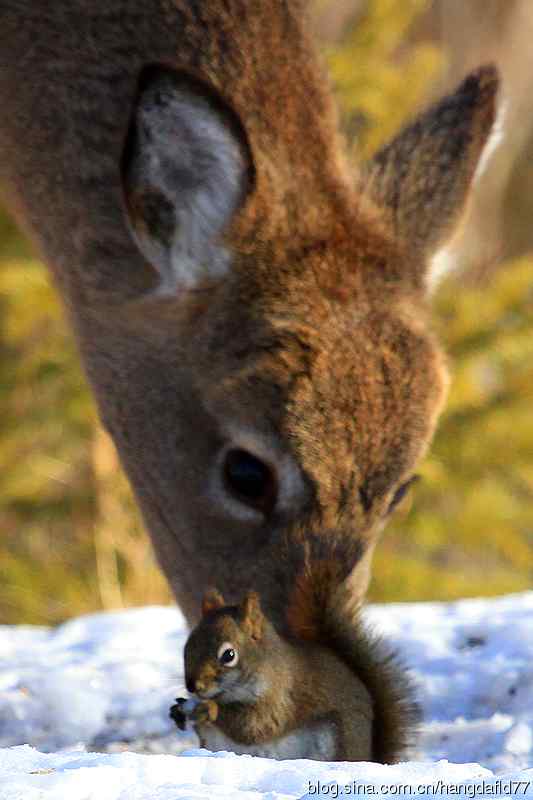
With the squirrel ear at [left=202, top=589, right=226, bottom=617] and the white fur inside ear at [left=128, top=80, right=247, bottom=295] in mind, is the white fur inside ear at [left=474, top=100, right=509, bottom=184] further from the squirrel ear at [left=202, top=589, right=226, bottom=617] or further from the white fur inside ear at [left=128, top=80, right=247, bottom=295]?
the squirrel ear at [left=202, top=589, right=226, bottom=617]

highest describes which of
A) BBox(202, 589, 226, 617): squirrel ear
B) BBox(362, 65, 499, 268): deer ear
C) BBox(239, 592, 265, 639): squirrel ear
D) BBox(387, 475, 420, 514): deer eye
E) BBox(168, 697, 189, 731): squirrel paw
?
BBox(362, 65, 499, 268): deer ear

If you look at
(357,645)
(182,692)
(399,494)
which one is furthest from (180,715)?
(399,494)

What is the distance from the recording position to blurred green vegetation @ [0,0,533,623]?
8.75 metres

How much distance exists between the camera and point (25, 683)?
13.3 ft

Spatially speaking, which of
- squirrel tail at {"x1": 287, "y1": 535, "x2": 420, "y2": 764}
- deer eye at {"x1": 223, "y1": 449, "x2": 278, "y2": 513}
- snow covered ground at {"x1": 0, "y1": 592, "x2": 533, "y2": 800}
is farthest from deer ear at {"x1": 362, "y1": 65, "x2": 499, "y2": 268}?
squirrel tail at {"x1": 287, "y1": 535, "x2": 420, "y2": 764}

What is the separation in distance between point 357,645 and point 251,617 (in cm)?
36

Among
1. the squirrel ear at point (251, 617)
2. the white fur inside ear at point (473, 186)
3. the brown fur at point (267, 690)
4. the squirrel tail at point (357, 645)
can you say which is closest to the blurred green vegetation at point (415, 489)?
the white fur inside ear at point (473, 186)

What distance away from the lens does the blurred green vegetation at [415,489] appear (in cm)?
A: 875

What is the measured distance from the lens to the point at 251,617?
3.27 m

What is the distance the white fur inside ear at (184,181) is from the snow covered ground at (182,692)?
1.07 meters

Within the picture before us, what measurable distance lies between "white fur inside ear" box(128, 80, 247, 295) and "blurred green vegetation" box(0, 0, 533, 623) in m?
4.17

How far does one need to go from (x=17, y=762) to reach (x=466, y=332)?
6515mm

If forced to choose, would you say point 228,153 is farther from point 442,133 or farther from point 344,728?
point 344,728

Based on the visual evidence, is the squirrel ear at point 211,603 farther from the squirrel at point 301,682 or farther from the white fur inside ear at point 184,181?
the white fur inside ear at point 184,181
